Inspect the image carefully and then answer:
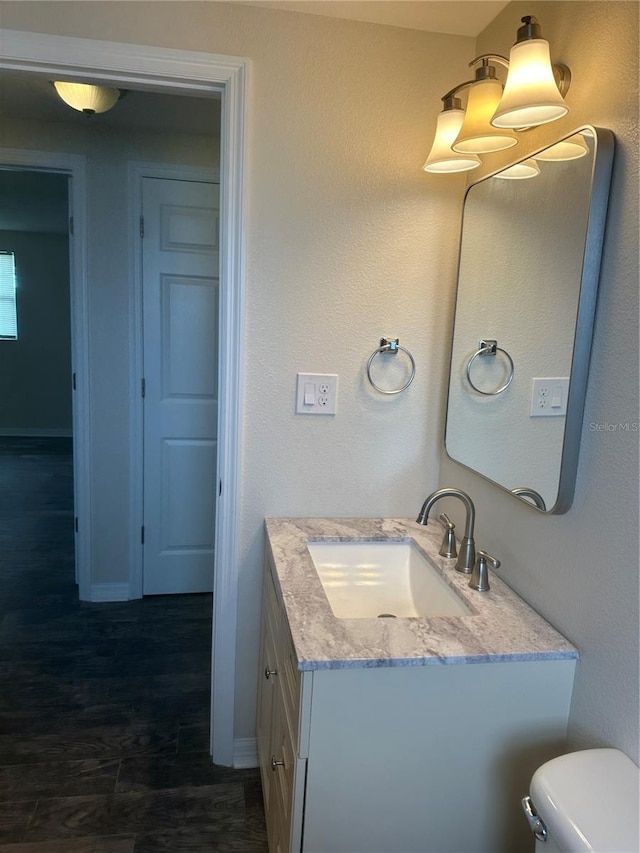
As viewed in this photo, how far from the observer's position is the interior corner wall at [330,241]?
1648 millimetres

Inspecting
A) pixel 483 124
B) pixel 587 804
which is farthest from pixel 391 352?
pixel 587 804

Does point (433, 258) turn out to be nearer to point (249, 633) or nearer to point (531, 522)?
point (531, 522)

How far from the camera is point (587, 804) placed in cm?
93

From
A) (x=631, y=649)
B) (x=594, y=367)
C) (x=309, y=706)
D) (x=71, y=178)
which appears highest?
(x=71, y=178)

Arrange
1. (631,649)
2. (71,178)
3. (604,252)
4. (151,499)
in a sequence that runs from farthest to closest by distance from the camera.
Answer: (151,499), (71,178), (604,252), (631,649)

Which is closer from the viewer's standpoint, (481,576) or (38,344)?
(481,576)

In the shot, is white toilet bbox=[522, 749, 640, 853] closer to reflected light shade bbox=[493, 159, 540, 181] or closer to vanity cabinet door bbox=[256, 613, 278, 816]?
vanity cabinet door bbox=[256, 613, 278, 816]

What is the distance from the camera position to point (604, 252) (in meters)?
1.16

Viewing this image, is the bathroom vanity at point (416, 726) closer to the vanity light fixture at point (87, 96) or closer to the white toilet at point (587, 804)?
the white toilet at point (587, 804)

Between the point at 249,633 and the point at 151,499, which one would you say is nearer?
the point at 249,633

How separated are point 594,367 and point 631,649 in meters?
0.53

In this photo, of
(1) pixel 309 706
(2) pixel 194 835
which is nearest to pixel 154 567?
(2) pixel 194 835

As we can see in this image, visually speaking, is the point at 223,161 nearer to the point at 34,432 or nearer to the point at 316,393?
the point at 316,393

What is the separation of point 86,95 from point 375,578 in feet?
6.42
